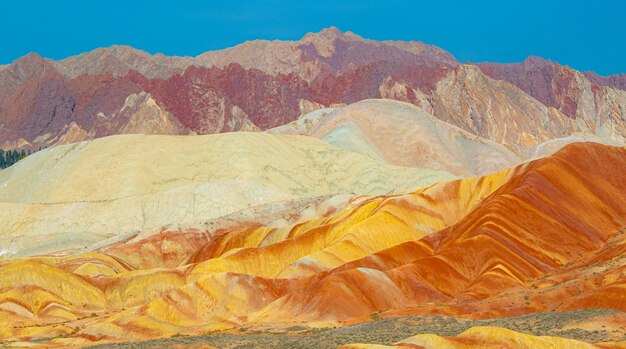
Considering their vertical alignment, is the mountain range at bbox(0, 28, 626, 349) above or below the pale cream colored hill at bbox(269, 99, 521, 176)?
below

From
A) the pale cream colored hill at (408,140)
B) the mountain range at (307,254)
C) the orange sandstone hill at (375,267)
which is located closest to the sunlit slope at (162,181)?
the mountain range at (307,254)

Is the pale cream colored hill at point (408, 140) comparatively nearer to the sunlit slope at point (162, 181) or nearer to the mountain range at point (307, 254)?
the sunlit slope at point (162, 181)

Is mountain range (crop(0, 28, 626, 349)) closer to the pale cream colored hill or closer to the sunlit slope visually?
the sunlit slope

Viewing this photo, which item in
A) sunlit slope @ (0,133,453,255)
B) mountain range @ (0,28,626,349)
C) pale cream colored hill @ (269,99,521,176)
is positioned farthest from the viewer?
pale cream colored hill @ (269,99,521,176)

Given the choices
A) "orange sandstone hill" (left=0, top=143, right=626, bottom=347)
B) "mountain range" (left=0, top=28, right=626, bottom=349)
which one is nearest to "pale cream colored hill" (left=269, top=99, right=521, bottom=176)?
"mountain range" (left=0, top=28, right=626, bottom=349)

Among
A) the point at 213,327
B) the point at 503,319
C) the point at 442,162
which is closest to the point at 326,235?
the point at 213,327

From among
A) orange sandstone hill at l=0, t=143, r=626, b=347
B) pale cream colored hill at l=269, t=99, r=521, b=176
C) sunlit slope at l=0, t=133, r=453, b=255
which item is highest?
pale cream colored hill at l=269, t=99, r=521, b=176

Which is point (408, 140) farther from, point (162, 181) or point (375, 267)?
point (375, 267)
